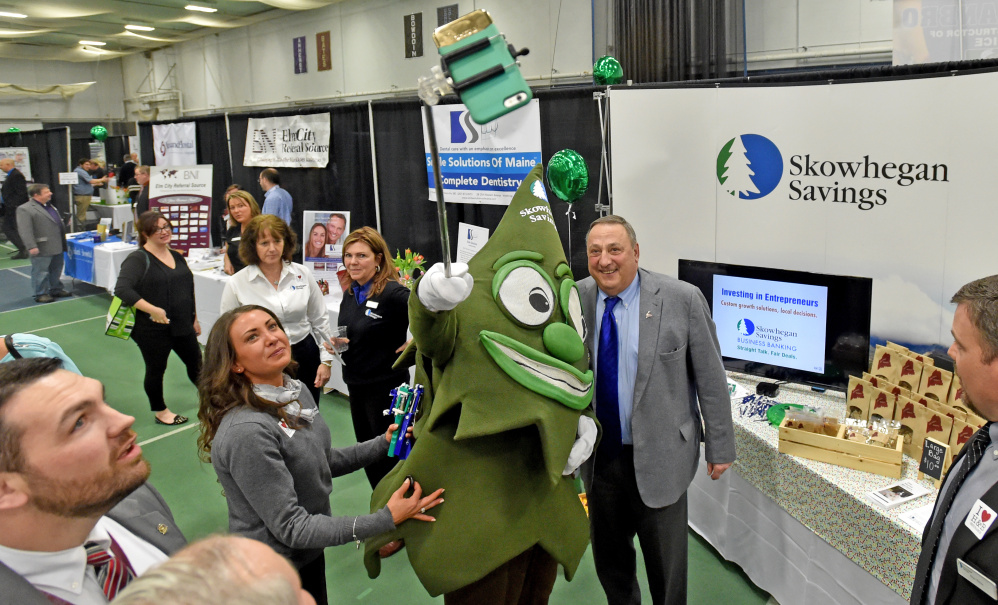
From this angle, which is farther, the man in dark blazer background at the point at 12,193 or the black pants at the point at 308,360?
the man in dark blazer background at the point at 12,193

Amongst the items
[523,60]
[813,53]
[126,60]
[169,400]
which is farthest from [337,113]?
[126,60]

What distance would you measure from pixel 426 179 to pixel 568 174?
79.7 inches

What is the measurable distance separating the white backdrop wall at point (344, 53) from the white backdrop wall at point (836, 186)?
502 centimetres

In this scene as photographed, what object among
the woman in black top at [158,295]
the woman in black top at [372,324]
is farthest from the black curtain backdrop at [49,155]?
the woman in black top at [372,324]

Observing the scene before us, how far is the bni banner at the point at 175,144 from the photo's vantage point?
780cm

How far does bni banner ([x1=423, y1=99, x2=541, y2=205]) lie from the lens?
13.6ft

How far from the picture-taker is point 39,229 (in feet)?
23.9

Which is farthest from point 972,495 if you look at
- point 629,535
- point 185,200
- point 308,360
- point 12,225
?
point 12,225

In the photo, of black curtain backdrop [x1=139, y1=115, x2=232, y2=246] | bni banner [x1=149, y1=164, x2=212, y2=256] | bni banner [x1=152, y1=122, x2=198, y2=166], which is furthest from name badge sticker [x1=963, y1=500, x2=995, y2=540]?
bni banner [x1=152, y1=122, x2=198, y2=166]

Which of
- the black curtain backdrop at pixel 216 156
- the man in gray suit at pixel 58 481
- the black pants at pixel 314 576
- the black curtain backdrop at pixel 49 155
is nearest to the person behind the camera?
the man in gray suit at pixel 58 481

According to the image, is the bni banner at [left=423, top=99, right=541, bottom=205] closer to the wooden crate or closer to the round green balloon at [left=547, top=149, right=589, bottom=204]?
the round green balloon at [left=547, top=149, right=589, bottom=204]

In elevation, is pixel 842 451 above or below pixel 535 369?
below

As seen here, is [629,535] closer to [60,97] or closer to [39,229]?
[39,229]

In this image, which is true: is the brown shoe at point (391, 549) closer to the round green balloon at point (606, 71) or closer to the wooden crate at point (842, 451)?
the wooden crate at point (842, 451)
